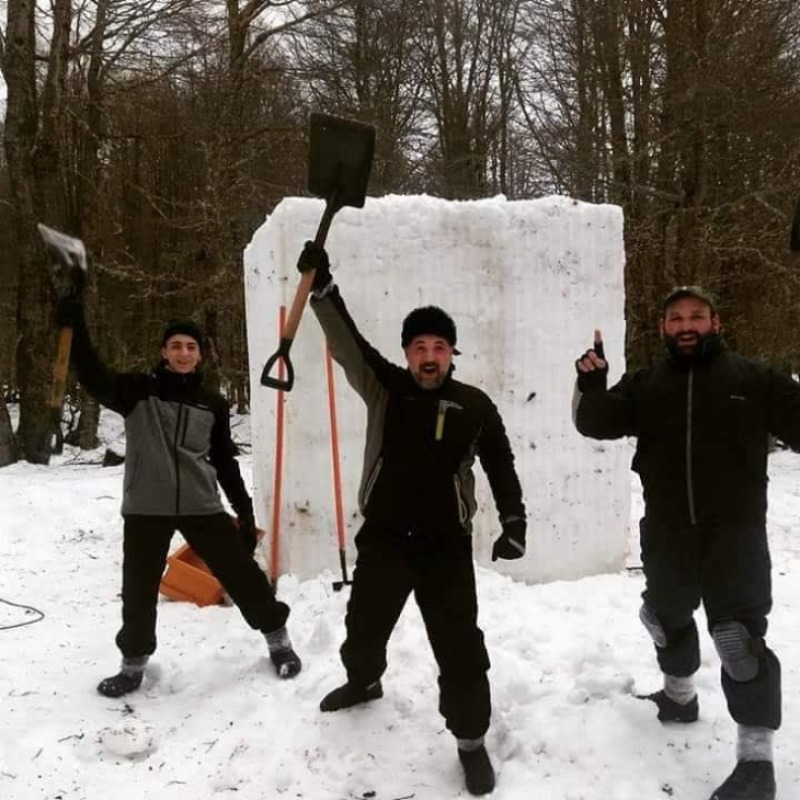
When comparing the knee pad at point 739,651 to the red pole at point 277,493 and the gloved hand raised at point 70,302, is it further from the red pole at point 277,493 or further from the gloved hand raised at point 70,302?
the red pole at point 277,493

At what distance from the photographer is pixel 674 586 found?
3.06 m

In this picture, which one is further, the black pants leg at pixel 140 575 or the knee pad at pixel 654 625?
the black pants leg at pixel 140 575

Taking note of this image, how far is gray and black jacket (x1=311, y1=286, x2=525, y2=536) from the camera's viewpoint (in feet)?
10.2

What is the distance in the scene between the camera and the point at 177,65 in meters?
14.2

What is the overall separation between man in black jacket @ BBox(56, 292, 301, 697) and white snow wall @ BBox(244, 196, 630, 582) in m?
1.44

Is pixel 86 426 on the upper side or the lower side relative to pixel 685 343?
lower

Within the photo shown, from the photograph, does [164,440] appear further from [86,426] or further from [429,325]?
[86,426]

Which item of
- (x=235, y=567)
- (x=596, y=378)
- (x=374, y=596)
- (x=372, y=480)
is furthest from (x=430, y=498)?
(x=235, y=567)

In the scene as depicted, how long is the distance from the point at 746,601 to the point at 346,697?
172 centimetres

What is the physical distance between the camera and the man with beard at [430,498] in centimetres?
305

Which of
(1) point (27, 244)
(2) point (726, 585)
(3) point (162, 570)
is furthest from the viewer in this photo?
(1) point (27, 244)

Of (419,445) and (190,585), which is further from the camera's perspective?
(190,585)

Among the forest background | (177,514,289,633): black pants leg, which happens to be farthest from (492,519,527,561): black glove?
the forest background

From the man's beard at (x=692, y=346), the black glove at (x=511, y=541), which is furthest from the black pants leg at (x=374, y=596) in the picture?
the man's beard at (x=692, y=346)
